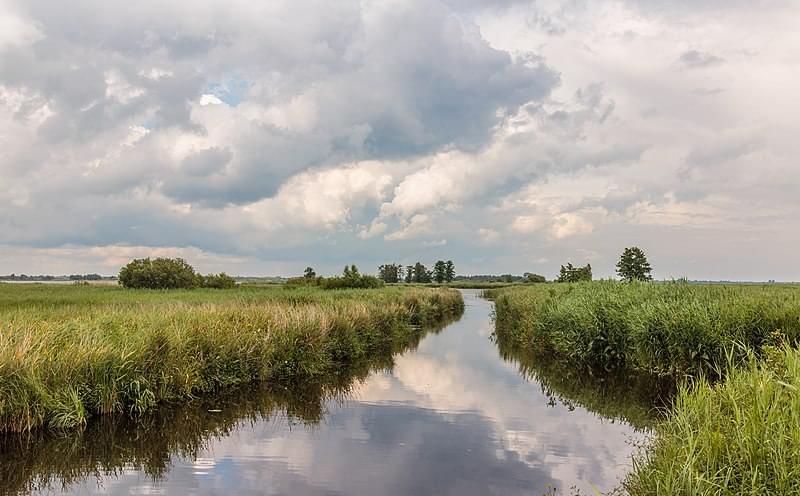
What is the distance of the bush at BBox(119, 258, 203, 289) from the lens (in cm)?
6306

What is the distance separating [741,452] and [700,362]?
10664 mm

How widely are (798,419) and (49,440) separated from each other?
447 inches

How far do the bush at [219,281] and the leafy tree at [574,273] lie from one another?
4708 centimetres

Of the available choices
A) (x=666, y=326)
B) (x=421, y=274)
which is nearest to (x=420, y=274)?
(x=421, y=274)

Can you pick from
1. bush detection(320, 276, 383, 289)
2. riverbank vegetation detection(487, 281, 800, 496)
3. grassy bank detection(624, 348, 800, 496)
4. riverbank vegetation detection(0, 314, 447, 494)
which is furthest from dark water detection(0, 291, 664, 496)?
bush detection(320, 276, 383, 289)

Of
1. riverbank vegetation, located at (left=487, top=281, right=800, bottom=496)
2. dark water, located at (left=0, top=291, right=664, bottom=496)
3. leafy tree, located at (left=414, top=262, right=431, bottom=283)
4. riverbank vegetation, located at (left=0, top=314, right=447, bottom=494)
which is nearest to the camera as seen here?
riverbank vegetation, located at (left=487, top=281, right=800, bottom=496)

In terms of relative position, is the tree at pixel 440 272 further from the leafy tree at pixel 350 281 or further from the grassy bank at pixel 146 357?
the grassy bank at pixel 146 357

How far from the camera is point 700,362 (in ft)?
49.5

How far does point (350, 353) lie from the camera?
2100 cm

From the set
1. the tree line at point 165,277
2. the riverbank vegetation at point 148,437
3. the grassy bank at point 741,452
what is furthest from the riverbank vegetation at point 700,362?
the tree line at point 165,277

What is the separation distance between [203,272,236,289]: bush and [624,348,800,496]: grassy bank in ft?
205

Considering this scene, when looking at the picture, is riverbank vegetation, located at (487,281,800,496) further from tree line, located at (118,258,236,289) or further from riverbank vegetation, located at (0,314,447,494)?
tree line, located at (118,258,236,289)

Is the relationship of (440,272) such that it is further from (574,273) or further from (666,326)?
(666,326)

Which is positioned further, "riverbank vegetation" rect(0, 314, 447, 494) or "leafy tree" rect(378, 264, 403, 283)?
"leafy tree" rect(378, 264, 403, 283)
